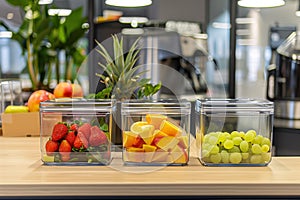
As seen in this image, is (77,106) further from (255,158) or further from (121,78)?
(255,158)

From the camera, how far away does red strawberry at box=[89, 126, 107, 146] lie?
4.11ft

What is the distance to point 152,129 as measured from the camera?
1.22m

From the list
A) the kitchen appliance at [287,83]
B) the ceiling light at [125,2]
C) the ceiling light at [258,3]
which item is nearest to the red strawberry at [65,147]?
the ceiling light at [125,2]

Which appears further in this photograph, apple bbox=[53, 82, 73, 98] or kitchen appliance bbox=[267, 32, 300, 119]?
kitchen appliance bbox=[267, 32, 300, 119]

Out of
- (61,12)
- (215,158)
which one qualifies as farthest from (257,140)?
(61,12)

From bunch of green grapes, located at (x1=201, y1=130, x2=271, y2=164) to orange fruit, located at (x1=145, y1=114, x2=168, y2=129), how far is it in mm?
135

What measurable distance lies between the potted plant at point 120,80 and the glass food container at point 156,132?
0.16 meters

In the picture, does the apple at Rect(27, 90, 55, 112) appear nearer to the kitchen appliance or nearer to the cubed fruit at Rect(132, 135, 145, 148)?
the cubed fruit at Rect(132, 135, 145, 148)

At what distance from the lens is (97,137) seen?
125 cm

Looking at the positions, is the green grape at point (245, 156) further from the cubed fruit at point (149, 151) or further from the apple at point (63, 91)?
the apple at point (63, 91)

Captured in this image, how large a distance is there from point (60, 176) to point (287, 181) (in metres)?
0.55

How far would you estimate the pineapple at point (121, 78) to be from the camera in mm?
1431

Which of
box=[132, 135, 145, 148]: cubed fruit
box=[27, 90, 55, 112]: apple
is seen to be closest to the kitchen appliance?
box=[27, 90, 55, 112]: apple

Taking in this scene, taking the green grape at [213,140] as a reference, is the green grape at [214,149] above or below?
below
